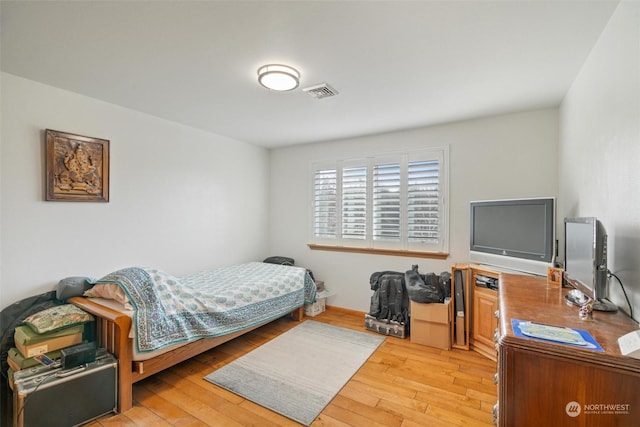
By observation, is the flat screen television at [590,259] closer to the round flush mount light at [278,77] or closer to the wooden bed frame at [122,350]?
the round flush mount light at [278,77]

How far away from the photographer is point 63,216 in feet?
8.41

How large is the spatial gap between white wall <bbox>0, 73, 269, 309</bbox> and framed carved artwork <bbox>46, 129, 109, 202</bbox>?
63 millimetres

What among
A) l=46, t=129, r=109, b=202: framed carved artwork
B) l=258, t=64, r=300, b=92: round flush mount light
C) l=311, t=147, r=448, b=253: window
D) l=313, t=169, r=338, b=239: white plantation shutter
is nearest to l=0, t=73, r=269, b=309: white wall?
l=46, t=129, r=109, b=202: framed carved artwork

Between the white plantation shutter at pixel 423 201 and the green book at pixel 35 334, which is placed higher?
the white plantation shutter at pixel 423 201

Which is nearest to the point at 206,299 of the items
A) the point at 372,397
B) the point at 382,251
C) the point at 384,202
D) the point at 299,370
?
the point at 299,370

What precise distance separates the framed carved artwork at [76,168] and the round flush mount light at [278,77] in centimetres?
176

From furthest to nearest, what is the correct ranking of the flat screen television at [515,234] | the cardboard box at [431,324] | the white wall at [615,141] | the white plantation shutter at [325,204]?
the white plantation shutter at [325,204] < the cardboard box at [431,324] < the flat screen television at [515,234] < the white wall at [615,141]

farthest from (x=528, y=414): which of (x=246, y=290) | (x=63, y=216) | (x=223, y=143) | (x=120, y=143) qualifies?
(x=223, y=143)

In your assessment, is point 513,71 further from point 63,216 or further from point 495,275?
point 63,216

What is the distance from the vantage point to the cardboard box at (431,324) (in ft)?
9.89

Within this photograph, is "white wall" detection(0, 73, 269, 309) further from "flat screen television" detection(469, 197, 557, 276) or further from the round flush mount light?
"flat screen television" detection(469, 197, 557, 276)

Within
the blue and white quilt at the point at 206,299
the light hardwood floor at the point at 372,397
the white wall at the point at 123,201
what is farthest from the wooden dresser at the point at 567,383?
the white wall at the point at 123,201

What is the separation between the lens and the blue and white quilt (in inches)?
86.3

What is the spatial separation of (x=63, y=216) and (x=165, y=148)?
122cm
